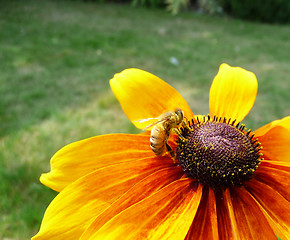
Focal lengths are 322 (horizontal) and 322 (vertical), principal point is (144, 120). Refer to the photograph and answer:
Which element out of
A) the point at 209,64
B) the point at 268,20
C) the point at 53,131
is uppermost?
the point at 268,20

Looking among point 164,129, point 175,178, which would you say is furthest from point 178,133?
point 175,178

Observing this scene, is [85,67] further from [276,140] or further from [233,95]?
[276,140]

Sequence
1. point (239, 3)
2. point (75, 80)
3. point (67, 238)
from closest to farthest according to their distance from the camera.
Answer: point (67, 238)
point (75, 80)
point (239, 3)

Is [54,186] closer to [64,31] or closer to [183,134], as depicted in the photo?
[183,134]

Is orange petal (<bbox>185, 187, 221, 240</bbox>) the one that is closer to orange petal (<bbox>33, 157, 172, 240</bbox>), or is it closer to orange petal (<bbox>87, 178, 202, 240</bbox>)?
orange petal (<bbox>87, 178, 202, 240</bbox>)

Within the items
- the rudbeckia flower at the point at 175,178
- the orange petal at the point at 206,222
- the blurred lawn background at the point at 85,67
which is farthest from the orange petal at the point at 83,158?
the blurred lawn background at the point at 85,67

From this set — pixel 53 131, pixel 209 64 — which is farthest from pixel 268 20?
pixel 53 131

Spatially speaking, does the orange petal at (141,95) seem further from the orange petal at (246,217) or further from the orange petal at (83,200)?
the orange petal at (246,217)
